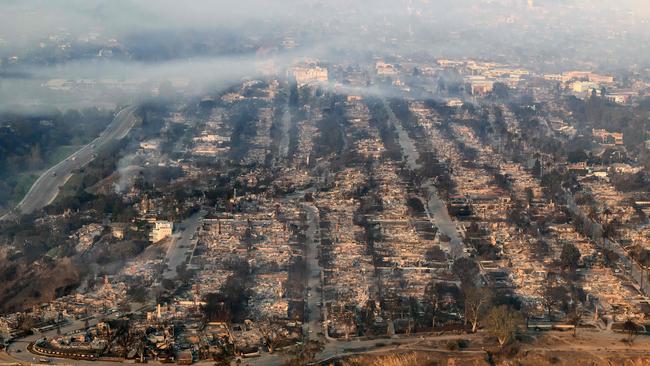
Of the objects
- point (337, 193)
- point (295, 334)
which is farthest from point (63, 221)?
point (295, 334)

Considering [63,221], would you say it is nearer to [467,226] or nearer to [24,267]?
[24,267]

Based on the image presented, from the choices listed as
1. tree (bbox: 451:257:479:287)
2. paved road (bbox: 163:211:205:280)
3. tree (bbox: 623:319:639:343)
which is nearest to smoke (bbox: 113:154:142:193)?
paved road (bbox: 163:211:205:280)

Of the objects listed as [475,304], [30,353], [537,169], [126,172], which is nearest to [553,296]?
[475,304]

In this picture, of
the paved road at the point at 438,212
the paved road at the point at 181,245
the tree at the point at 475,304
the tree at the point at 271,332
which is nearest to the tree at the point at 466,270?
the paved road at the point at 438,212

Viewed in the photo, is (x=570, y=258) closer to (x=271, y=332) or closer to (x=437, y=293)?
(x=437, y=293)

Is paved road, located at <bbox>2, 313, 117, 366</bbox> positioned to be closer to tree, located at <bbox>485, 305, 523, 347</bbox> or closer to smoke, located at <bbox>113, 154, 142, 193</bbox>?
tree, located at <bbox>485, 305, 523, 347</bbox>

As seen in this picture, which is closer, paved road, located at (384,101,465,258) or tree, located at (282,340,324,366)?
tree, located at (282,340,324,366)
